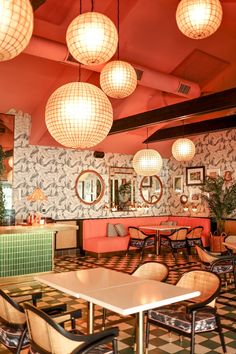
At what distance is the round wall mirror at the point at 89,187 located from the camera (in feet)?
34.8

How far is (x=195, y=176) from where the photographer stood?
39.3 feet

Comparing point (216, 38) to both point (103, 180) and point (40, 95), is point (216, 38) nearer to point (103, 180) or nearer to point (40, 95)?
point (40, 95)

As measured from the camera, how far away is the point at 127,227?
1104cm

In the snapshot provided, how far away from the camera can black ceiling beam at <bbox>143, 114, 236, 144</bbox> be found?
9117 mm

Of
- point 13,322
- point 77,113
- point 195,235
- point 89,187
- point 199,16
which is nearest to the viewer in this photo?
point 77,113

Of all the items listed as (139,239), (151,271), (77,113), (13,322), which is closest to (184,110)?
(151,271)

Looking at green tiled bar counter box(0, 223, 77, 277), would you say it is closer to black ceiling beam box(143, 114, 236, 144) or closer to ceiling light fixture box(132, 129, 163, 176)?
ceiling light fixture box(132, 129, 163, 176)

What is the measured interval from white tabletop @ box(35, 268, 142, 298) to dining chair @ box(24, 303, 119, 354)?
57cm

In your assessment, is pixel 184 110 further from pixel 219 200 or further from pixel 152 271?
pixel 219 200

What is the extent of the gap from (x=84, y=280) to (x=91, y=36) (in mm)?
2235

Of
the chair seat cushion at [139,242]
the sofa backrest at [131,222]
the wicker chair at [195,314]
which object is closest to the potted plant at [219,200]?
the sofa backrest at [131,222]

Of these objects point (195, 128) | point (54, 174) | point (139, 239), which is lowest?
point (139, 239)

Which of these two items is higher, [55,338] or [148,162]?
[148,162]

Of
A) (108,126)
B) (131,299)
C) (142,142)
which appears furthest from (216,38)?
(131,299)
